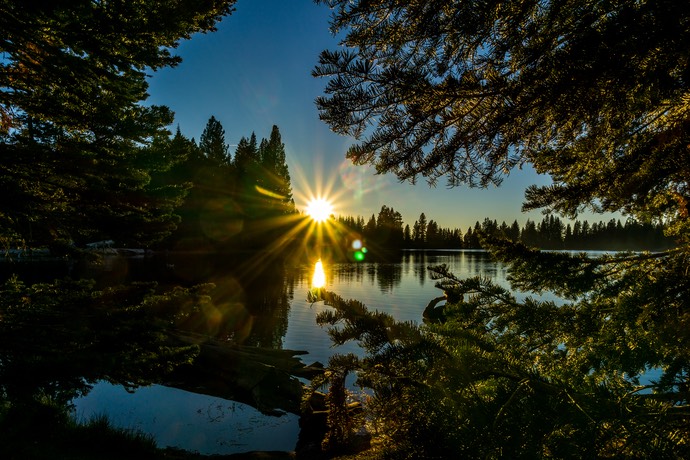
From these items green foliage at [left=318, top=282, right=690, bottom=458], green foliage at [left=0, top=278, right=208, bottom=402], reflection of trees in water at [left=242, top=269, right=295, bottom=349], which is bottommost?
reflection of trees in water at [left=242, top=269, right=295, bottom=349]

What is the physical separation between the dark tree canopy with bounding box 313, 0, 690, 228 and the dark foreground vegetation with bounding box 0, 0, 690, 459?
0.01 m

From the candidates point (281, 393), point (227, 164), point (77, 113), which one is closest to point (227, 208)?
point (227, 164)

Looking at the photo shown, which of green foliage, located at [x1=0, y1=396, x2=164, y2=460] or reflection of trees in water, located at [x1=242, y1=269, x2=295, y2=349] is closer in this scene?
green foliage, located at [x1=0, y1=396, x2=164, y2=460]

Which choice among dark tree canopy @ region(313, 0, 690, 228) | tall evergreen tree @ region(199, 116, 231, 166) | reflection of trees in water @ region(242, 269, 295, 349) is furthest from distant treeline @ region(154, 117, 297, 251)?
dark tree canopy @ region(313, 0, 690, 228)

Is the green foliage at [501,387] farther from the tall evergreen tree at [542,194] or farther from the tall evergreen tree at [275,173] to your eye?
the tall evergreen tree at [275,173]

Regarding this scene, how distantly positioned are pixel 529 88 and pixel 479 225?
129 centimetres

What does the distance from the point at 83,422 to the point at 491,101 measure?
10063mm

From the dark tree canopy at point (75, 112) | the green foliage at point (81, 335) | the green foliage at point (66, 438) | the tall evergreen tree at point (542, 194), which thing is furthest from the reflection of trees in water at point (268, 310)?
the tall evergreen tree at point (542, 194)

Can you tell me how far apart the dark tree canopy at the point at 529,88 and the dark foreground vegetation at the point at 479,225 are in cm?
1

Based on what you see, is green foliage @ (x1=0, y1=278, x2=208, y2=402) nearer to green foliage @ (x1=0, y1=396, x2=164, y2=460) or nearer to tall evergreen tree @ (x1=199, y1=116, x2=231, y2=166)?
green foliage @ (x1=0, y1=396, x2=164, y2=460)

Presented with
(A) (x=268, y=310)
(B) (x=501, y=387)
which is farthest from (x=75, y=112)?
(A) (x=268, y=310)

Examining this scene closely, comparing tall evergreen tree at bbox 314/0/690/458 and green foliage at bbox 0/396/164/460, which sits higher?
tall evergreen tree at bbox 314/0/690/458

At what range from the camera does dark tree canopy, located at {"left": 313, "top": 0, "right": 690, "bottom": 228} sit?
171 centimetres

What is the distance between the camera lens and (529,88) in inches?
75.6
